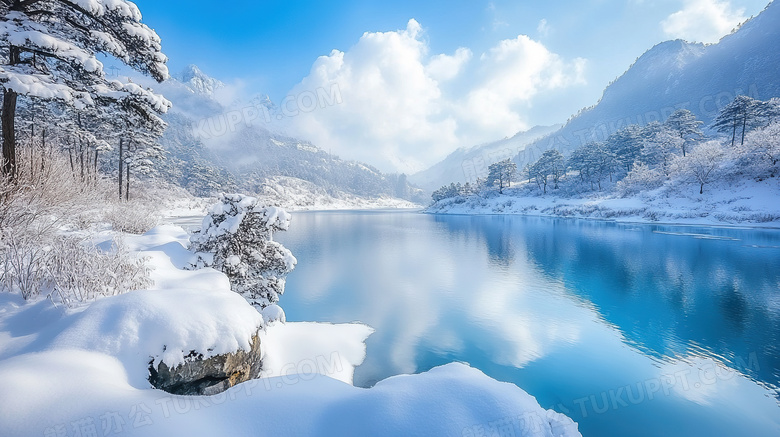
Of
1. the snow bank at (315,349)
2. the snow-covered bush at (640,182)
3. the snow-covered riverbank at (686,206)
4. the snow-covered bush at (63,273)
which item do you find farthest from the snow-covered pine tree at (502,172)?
the snow-covered bush at (63,273)

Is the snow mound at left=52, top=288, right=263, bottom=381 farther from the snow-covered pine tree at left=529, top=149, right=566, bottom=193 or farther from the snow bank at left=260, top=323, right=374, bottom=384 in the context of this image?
the snow-covered pine tree at left=529, top=149, right=566, bottom=193

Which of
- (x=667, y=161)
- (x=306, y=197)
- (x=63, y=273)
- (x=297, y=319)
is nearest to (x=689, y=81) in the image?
(x=667, y=161)

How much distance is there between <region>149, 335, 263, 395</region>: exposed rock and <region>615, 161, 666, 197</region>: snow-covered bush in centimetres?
6537

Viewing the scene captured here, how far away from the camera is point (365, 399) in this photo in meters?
3.18

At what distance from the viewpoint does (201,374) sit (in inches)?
158

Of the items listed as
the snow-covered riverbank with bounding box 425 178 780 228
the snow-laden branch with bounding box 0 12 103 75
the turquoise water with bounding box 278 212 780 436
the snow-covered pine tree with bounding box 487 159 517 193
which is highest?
the snow-covered pine tree with bounding box 487 159 517 193

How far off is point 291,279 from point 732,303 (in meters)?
21.6

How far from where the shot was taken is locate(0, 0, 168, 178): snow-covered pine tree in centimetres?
566

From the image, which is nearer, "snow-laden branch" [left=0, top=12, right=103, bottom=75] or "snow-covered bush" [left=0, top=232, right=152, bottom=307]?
"snow-covered bush" [left=0, top=232, right=152, bottom=307]

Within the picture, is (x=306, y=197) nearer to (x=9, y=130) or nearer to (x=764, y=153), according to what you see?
(x=764, y=153)

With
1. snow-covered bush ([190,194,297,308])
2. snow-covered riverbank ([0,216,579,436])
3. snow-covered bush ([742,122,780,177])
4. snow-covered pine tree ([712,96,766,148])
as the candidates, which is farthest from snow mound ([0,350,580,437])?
snow-covered pine tree ([712,96,766,148])

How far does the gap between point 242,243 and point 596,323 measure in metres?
13.5

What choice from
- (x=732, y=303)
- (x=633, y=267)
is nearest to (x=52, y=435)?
(x=732, y=303)

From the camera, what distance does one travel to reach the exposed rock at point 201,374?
12.1 feet
